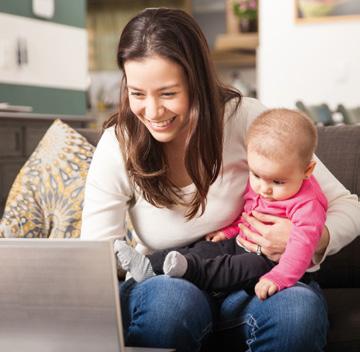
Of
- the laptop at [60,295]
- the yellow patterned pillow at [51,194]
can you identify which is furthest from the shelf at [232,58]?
the laptop at [60,295]

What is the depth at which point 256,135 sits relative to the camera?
159 cm

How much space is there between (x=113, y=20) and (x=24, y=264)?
871 cm

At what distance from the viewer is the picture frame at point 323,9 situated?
19.6ft

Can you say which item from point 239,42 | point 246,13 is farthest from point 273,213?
point 239,42

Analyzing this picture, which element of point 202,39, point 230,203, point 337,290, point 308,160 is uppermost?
point 202,39

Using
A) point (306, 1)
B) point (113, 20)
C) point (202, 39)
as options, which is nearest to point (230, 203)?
point (202, 39)

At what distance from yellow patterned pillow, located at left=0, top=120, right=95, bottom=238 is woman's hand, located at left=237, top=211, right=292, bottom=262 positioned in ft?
2.25

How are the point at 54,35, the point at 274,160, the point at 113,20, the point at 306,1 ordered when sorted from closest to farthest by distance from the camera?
the point at 274,160 → the point at 54,35 → the point at 306,1 → the point at 113,20

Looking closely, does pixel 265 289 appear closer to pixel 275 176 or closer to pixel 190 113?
pixel 275 176

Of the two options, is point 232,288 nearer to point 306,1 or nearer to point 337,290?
point 337,290

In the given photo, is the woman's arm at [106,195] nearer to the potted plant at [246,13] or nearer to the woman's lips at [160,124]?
the woman's lips at [160,124]

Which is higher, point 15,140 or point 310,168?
point 310,168

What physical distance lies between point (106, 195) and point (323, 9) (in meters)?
4.64

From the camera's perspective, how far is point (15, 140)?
12.1ft
